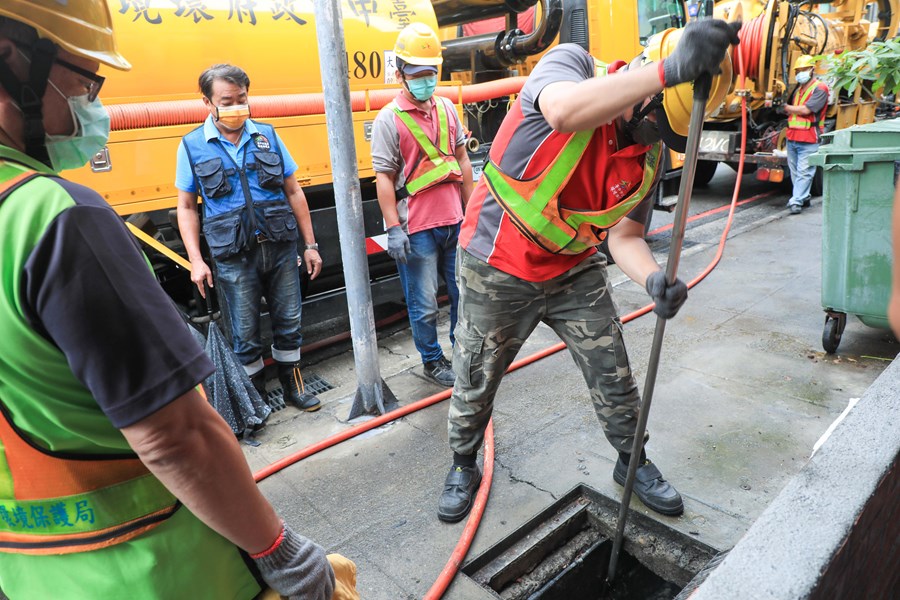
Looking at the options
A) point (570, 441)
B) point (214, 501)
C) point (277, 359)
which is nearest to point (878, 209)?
point (570, 441)

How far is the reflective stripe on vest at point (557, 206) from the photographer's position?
2.13 meters

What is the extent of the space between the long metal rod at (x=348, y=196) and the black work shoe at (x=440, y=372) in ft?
1.46

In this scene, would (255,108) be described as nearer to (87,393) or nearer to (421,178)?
(421,178)

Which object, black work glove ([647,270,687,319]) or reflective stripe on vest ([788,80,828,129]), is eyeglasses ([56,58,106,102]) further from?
reflective stripe on vest ([788,80,828,129])

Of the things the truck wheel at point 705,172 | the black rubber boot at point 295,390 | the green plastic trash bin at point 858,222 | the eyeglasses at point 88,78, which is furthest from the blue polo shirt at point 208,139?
the truck wheel at point 705,172

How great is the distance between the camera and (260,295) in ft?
11.8

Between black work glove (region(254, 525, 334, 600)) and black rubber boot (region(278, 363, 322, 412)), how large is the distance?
8.71ft

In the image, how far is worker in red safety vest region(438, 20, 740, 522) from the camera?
191 centimetres

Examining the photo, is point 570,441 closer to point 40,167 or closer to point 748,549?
point 748,549

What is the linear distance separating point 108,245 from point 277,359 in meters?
3.08

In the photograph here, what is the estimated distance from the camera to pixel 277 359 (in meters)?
3.82

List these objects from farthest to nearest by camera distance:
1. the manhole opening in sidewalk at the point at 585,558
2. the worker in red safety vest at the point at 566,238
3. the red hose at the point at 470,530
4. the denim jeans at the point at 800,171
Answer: the denim jeans at the point at 800,171, the manhole opening in sidewalk at the point at 585,558, the red hose at the point at 470,530, the worker in red safety vest at the point at 566,238

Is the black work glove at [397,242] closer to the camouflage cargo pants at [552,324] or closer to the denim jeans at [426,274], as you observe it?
the denim jeans at [426,274]

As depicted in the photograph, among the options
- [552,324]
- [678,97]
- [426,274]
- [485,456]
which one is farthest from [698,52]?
[426,274]
